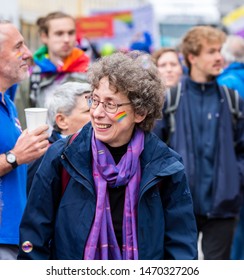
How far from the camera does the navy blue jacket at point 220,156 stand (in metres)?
6.25

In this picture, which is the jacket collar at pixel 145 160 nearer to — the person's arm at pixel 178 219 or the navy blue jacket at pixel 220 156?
the person's arm at pixel 178 219

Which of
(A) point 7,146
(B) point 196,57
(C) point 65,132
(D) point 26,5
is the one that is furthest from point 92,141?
(D) point 26,5

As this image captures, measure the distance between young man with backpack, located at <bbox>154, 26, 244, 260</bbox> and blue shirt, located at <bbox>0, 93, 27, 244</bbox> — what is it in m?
1.82

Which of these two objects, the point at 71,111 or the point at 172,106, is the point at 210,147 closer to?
the point at 172,106

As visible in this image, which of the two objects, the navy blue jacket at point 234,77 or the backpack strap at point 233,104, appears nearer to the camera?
the backpack strap at point 233,104

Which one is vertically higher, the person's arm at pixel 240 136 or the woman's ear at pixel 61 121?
the woman's ear at pixel 61 121

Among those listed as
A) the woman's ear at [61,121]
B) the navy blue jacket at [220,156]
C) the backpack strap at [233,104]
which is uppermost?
the woman's ear at [61,121]

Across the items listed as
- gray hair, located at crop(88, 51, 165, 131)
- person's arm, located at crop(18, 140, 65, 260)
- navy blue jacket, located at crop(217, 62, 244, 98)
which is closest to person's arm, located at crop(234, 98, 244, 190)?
navy blue jacket, located at crop(217, 62, 244, 98)

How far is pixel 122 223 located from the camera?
155 inches

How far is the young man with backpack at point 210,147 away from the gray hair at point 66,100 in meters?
1.25

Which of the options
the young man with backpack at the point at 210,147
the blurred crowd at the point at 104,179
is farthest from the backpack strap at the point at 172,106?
the blurred crowd at the point at 104,179

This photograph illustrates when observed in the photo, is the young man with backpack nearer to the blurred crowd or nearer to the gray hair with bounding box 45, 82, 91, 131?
the gray hair with bounding box 45, 82, 91, 131

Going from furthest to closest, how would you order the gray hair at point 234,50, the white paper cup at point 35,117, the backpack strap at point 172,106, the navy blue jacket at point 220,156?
the gray hair at point 234,50
the backpack strap at point 172,106
the navy blue jacket at point 220,156
the white paper cup at point 35,117

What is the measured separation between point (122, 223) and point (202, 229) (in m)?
2.64
